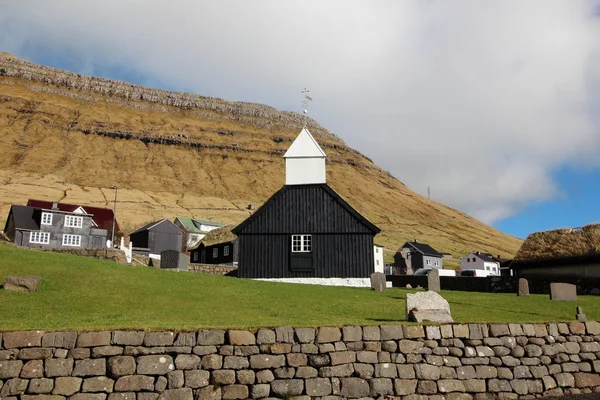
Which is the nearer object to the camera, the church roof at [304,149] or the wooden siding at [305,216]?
the wooden siding at [305,216]

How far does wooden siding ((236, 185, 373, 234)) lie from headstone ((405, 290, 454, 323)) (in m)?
20.6

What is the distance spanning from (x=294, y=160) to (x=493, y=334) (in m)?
25.1

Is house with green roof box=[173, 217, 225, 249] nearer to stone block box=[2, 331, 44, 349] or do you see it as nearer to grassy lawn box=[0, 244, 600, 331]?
grassy lawn box=[0, 244, 600, 331]

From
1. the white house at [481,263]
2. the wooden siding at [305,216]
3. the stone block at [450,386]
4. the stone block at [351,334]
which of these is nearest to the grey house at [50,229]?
the wooden siding at [305,216]

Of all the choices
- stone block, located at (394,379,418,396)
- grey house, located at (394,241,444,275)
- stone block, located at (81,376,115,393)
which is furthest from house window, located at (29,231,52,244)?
stone block, located at (394,379,418,396)

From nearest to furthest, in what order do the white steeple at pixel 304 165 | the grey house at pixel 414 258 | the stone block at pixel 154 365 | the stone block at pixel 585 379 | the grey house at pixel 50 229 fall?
the stone block at pixel 154 365 < the stone block at pixel 585 379 < the white steeple at pixel 304 165 < the grey house at pixel 50 229 < the grey house at pixel 414 258

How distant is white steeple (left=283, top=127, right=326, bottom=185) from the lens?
123 ft

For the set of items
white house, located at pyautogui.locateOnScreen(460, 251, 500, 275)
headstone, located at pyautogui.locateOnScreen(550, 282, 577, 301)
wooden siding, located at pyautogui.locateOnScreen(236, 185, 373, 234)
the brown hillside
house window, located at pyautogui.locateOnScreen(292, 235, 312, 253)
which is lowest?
headstone, located at pyautogui.locateOnScreen(550, 282, 577, 301)

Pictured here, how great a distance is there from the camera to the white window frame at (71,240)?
68875 millimetres

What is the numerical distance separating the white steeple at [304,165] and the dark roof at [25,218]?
147 feet

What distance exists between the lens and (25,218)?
6788cm

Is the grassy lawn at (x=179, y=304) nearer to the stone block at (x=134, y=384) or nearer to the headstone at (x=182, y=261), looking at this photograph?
the stone block at (x=134, y=384)

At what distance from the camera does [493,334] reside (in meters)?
14.7

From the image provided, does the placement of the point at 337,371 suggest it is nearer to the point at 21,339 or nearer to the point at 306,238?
the point at 21,339
